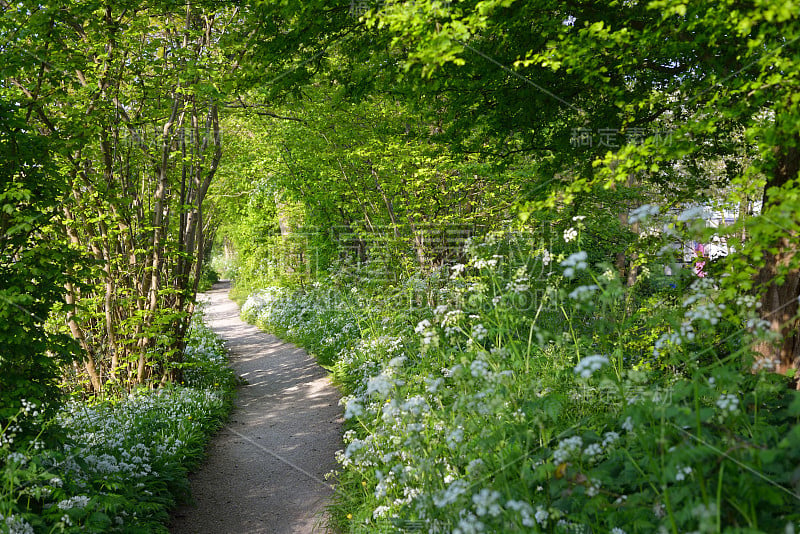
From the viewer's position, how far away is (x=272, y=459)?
6.61 m

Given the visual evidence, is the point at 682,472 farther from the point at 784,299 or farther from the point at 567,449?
the point at 784,299

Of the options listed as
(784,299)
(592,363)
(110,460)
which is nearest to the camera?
(592,363)

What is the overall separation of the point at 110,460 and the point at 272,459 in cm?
211

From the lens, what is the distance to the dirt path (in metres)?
5.20

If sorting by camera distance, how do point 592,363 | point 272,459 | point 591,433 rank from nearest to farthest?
1. point 592,363
2. point 591,433
3. point 272,459

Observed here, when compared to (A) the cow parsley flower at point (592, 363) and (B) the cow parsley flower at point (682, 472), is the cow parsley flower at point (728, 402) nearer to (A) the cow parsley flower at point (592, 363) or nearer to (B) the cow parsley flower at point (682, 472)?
(B) the cow parsley flower at point (682, 472)

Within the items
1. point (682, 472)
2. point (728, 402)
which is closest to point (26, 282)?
point (682, 472)

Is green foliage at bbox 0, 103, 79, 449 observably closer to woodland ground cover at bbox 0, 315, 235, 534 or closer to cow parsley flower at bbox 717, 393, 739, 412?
woodland ground cover at bbox 0, 315, 235, 534

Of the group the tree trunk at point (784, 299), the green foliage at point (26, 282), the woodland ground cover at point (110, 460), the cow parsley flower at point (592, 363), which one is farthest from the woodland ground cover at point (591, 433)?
the green foliage at point (26, 282)

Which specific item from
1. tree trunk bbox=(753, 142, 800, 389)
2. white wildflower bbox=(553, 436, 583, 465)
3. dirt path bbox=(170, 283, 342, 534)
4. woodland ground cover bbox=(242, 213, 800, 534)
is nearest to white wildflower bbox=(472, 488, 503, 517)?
woodland ground cover bbox=(242, 213, 800, 534)

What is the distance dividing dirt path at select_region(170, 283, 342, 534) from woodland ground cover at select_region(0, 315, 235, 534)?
11.1 inches

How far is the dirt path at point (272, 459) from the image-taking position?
520cm

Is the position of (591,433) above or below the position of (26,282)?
below

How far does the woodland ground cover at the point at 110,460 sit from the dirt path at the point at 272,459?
28 centimetres
